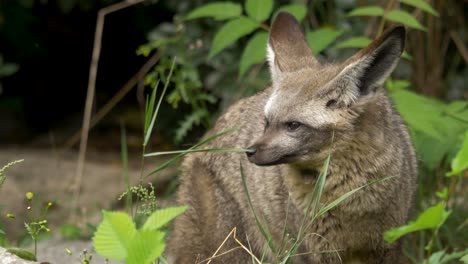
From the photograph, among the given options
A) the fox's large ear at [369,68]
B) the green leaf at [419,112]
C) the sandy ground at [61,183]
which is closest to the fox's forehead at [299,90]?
the fox's large ear at [369,68]

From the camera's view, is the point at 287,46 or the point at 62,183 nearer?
the point at 287,46

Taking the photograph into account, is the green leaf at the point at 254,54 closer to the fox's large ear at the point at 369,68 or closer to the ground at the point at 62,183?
the fox's large ear at the point at 369,68

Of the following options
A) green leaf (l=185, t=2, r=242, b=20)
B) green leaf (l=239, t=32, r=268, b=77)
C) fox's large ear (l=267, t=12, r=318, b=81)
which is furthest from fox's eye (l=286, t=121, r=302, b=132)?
green leaf (l=185, t=2, r=242, b=20)

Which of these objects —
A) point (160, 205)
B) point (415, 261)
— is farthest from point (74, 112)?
point (415, 261)

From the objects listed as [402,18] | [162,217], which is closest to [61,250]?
[402,18]

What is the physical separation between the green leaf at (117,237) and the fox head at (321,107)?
153cm

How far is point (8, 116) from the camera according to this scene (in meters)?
11.6

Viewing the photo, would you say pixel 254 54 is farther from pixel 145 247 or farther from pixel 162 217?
pixel 145 247

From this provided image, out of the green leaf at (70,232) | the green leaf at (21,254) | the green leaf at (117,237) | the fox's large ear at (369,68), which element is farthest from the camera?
the green leaf at (70,232)

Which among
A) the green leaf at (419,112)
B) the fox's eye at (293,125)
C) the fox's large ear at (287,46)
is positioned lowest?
the green leaf at (419,112)

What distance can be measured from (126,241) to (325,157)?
1.85 meters

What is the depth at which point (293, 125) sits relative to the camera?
5.04 metres

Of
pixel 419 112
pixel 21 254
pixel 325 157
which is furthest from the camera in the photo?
pixel 419 112

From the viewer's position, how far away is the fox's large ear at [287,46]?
18.4 feet
